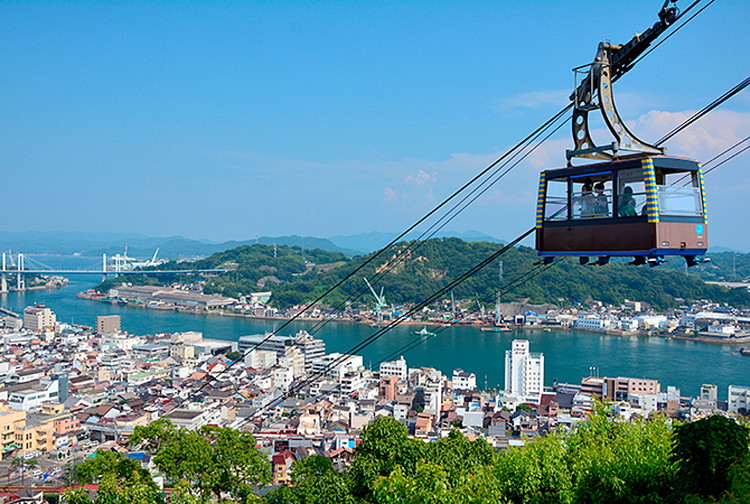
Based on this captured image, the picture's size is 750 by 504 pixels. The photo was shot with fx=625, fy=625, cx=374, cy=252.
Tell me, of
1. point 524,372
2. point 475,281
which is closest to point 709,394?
point 524,372

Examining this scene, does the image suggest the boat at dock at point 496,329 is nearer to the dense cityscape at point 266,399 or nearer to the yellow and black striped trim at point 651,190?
the dense cityscape at point 266,399

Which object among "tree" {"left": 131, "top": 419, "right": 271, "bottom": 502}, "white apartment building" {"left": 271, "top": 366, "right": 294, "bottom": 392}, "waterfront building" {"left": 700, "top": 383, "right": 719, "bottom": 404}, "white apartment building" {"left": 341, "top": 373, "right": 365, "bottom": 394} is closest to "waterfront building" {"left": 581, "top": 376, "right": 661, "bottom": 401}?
"waterfront building" {"left": 700, "top": 383, "right": 719, "bottom": 404}

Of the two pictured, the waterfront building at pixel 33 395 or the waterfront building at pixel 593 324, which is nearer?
the waterfront building at pixel 33 395

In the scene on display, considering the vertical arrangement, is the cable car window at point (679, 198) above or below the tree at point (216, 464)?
above

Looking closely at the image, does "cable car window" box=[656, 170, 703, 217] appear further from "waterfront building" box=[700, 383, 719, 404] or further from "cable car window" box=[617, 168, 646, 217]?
"waterfront building" box=[700, 383, 719, 404]

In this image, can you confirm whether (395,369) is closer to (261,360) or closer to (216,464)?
(261,360)

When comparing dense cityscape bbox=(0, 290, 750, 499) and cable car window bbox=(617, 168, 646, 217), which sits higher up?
cable car window bbox=(617, 168, 646, 217)

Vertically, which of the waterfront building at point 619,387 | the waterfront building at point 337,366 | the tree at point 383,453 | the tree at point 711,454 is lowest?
the waterfront building at point 337,366

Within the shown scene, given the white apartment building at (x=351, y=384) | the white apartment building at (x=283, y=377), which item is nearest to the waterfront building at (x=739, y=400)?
the white apartment building at (x=351, y=384)
